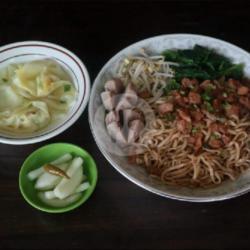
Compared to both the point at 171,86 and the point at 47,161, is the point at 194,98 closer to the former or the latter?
the point at 171,86

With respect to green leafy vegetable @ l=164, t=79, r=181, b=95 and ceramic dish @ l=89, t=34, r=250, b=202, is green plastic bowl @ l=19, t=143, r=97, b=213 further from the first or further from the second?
green leafy vegetable @ l=164, t=79, r=181, b=95

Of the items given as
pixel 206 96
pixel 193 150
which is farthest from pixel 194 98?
pixel 193 150

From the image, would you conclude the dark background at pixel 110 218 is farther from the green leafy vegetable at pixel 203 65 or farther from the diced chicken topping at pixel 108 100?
the green leafy vegetable at pixel 203 65

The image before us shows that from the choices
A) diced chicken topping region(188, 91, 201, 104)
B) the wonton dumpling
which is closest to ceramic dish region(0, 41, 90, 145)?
the wonton dumpling

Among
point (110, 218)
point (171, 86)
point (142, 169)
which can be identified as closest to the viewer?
point (110, 218)

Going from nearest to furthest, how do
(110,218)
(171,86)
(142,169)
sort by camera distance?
(110,218)
(142,169)
(171,86)

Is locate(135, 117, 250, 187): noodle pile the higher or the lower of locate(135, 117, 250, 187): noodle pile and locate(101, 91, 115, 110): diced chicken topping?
the lower

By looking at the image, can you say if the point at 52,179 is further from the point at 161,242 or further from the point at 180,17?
the point at 180,17
